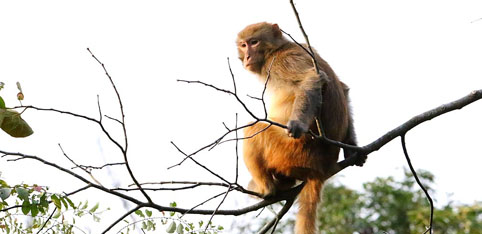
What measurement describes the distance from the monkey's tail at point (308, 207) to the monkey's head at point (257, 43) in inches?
52.2

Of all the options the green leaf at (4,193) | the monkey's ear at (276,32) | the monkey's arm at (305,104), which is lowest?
the monkey's arm at (305,104)

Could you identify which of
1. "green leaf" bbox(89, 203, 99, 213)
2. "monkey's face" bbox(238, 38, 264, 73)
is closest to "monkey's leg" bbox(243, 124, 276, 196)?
"monkey's face" bbox(238, 38, 264, 73)

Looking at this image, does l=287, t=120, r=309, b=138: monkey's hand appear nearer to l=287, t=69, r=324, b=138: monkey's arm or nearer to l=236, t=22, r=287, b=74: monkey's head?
l=287, t=69, r=324, b=138: monkey's arm

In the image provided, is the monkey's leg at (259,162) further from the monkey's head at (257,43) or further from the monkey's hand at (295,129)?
the monkey's hand at (295,129)

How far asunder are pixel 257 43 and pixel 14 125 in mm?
2768

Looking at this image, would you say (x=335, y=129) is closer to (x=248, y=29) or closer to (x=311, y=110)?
(x=311, y=110)

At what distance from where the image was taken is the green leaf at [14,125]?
13.7 ft

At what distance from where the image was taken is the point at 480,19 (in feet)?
15.2

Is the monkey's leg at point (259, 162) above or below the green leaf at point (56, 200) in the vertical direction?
below

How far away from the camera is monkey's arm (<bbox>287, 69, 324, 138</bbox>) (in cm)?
473

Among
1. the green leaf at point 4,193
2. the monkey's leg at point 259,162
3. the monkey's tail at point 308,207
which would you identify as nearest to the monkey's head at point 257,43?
the monkey's leg at point 259,162

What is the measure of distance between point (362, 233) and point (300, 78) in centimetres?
1072

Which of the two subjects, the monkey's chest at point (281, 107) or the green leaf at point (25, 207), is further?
the monkey's chest at point (281, 107)

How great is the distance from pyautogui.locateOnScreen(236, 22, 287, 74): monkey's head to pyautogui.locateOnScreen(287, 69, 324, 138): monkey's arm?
95 cm
